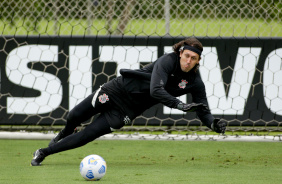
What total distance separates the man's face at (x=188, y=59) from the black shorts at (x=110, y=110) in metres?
0.89

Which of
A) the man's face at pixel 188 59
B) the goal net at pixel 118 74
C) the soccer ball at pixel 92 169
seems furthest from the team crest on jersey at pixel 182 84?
the goal net at pixel 118 74

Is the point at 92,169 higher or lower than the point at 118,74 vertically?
lower

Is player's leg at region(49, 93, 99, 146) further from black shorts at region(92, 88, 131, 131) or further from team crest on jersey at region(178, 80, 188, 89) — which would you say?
team crest on jersey at region(178, 80, 188, 89)

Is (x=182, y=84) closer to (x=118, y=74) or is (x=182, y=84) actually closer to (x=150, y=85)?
Answer: (x=150, y=85)

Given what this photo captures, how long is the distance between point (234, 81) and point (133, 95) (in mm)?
2953

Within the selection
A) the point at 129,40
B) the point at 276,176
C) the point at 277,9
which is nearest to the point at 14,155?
the point at 129,40

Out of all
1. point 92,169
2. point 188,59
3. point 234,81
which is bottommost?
point 92,169

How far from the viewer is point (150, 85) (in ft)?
19.8

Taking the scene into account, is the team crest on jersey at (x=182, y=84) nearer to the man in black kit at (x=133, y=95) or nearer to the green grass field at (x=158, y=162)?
the man in black kit at (x=133, y=95)

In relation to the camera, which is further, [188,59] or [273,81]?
[273,81]

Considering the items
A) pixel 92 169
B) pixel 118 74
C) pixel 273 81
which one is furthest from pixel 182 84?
pixel 273 81

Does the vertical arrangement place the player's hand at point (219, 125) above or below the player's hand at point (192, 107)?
below

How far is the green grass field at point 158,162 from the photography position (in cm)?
559

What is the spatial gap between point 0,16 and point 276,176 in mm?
5502
